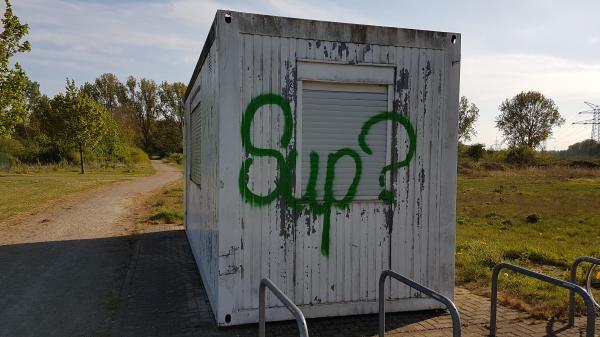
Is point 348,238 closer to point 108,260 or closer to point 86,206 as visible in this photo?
point 108,260

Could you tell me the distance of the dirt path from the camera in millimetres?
5375

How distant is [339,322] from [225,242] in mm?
1570

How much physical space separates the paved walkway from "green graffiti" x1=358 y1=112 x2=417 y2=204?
1416 millimetres

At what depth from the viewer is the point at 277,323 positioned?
5.22 m

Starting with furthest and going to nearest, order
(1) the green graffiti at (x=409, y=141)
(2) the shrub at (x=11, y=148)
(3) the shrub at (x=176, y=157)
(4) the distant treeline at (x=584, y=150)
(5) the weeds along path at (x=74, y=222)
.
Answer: (4) the distant treeline at (x=584, y=150)
(3) the shrub at (x=176, y=157)
(2) the shrub at (x=11, y=148)
(5) the weeds along path at (x=74, y=222)
(1) the green graffiti at (x=409, y=141)

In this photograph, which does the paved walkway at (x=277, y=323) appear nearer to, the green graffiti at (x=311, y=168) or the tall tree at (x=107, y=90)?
the green graffiti at (x=311, y=168)

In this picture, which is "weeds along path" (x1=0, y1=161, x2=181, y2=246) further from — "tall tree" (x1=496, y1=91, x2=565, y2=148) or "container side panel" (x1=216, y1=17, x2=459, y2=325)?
"tall tree" (x1=496, y1=91, x2=565, y2=148)

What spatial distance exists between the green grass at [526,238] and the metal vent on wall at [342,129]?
263cm

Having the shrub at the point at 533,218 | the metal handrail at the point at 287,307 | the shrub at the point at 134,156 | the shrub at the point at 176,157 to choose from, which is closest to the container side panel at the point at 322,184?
the metal handrail at the point at 287,307

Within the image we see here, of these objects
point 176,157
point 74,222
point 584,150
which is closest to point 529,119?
point 584,150

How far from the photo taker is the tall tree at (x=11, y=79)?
1820cm

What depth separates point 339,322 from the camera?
5.27m

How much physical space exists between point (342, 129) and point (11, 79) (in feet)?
57.7

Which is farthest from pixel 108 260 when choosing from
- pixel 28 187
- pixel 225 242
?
pixel 28 187
